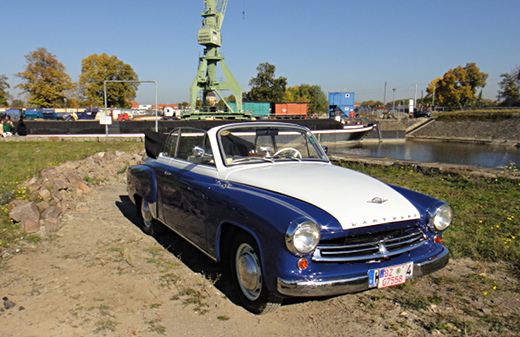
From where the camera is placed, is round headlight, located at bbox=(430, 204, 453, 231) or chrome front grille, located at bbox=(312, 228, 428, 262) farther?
round headlight, located at bbox=(430, 204, 453, 231)

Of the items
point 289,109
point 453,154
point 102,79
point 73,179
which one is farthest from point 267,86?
point 73,179

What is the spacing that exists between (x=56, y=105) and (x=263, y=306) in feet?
198

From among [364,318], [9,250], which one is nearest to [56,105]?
[9,250]

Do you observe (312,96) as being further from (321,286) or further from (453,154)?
(321,286)

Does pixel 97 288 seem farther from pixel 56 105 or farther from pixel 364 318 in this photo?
pixel 56 105

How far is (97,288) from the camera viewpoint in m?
3.85

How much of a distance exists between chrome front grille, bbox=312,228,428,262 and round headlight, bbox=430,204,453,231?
260 millimetres

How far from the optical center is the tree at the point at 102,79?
56938mm

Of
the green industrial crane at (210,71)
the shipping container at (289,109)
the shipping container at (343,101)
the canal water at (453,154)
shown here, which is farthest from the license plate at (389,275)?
the shipping container at (343,101)

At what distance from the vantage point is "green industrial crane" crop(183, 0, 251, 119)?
43719 mm

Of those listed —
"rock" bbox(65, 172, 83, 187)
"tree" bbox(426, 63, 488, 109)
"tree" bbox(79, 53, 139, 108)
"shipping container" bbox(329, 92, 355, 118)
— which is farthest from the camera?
"tree" bbox(426, 63, 488, 109)

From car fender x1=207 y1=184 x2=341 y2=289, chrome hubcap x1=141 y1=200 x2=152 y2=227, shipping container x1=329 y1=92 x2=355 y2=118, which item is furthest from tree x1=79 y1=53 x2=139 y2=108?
car fender x1=207 y1=184 x2=341 y2=289

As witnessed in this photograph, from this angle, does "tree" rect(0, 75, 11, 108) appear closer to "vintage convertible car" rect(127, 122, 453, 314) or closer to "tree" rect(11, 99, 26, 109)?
"tree" rect(11, 99, 26, 109)

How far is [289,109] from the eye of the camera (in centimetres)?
6131
